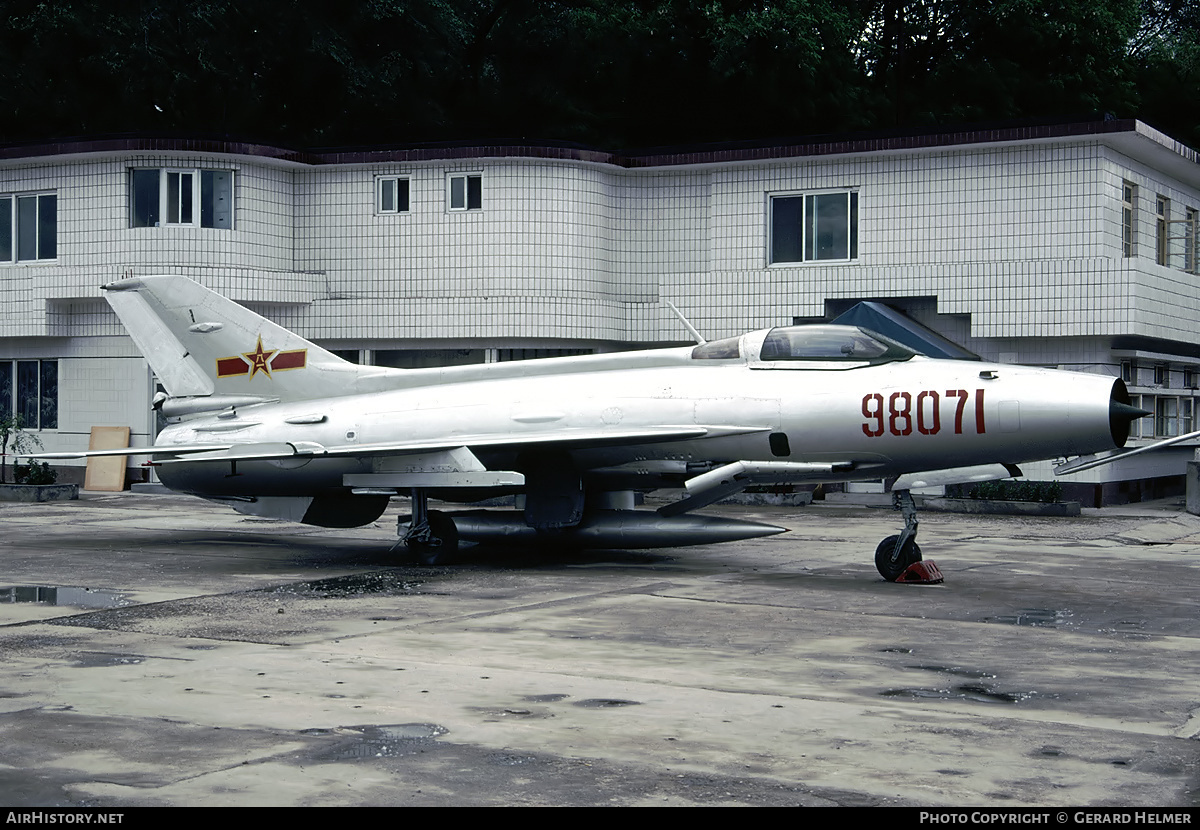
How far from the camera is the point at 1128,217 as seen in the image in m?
26.4

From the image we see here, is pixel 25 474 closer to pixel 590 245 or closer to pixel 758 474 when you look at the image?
pixel 590 245

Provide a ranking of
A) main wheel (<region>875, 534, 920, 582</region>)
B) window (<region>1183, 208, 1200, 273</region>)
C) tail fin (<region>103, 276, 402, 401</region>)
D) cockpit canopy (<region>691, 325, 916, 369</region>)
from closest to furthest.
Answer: main wheel (<region>875, 534, 920, 582</region>) < cockpit canopy (<region>691, 325, 916, 369</region>) < tail fin (<region>103, 276, 402, 401</region>) < window (<region>1183, 208, 1200, 273</region>)

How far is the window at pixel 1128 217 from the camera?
2603cm

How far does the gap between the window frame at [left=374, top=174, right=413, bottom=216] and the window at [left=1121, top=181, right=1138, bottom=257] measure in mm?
13446

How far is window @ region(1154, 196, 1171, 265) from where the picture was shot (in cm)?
2745

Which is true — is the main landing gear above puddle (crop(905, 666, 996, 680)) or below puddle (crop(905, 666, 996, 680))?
above

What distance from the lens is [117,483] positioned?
28.4 metres

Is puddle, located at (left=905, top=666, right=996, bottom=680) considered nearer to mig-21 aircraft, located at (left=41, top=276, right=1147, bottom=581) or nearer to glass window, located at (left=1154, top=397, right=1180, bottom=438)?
mig-21 aircraft, located at (left=41, top=276, right=1147, bottom=581)

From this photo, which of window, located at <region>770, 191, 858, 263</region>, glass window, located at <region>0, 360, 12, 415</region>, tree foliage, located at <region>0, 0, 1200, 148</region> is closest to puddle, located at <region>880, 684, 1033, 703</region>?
window, located at <region>770, 191, 858, 263</region>

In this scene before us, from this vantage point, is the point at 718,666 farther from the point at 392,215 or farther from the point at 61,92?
the point at 61,92

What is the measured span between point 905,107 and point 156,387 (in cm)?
2761

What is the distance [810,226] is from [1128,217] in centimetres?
577

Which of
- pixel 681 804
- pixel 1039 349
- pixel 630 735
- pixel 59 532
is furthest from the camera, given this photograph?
pixel 1039 349

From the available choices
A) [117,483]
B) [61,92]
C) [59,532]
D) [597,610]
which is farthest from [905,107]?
[597,610]
